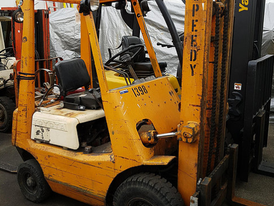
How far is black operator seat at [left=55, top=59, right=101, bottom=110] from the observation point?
2938mm

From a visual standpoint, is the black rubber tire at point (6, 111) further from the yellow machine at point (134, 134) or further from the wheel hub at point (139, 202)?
the wheel hub at point (139, 202)

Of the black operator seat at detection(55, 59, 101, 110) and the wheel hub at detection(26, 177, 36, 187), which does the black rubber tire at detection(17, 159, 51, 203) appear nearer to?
the wheel hub at detection(26, 177, 36, 187)

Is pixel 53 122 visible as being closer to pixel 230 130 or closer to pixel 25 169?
pixel 25 169

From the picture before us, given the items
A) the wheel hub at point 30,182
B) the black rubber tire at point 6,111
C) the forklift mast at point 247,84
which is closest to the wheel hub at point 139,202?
the wheel hub at point 30,182

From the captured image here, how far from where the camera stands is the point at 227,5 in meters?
2.43

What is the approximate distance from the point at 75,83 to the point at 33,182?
118 centimetres

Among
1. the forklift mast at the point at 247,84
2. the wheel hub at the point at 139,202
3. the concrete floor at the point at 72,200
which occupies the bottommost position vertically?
the concrete floor at the point at 72,200

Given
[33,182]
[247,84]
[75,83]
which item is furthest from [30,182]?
[247,84]

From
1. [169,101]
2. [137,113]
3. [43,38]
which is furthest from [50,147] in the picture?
[43,38]

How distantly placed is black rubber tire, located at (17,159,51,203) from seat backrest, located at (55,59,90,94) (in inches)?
36.0

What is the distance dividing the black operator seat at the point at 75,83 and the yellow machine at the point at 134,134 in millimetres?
11

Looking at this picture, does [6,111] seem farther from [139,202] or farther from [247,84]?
[247,84]

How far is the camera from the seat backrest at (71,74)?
2924 mm

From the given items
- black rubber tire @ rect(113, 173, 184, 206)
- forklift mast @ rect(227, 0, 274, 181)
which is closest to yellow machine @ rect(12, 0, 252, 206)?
black rubber tire @ rect(113, 173, 184, 206)
